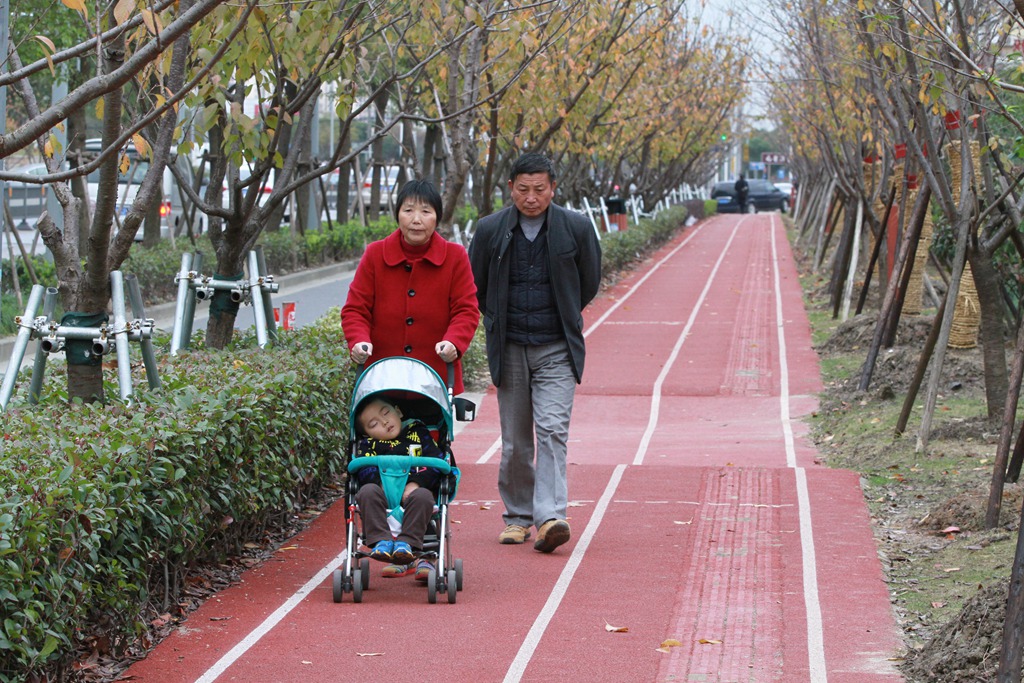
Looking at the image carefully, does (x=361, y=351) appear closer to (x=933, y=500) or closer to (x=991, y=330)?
(x=933, y=500)

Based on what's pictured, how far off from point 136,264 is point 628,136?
1269 cm

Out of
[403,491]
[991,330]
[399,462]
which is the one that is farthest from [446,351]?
[991,330]

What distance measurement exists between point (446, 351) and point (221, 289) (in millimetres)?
4587

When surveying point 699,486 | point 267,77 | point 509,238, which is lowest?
point 699,486

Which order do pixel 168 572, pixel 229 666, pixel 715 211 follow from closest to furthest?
pixel 229 666 < pixel 168 572 < pixel 715 211

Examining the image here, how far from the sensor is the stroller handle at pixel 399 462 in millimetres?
6332

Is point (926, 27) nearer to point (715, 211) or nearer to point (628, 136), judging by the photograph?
point (628, 136)

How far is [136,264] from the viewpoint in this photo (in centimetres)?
2069

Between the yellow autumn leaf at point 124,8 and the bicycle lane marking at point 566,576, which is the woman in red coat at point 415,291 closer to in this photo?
the bicycle lane marking at point 566,576

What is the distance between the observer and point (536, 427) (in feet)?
24.2

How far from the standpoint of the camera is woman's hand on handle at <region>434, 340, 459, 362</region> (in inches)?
255

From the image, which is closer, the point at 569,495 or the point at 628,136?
the point at 569,495

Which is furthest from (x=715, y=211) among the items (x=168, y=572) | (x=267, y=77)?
(x=168, y=572)

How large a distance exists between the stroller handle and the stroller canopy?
19 cm
